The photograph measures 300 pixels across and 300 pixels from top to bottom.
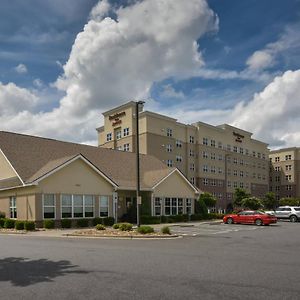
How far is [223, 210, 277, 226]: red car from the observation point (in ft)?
113

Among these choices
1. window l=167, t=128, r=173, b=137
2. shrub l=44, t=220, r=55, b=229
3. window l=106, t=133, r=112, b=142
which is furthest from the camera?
window l=106, t=133, r=112, b=142

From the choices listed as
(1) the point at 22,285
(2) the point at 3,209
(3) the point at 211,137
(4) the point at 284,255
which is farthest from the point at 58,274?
(3) the point at 211,137

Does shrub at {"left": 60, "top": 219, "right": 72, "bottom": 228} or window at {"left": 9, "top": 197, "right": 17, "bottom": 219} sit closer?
shrub at {"left": 60, "top": 219, "right": 72, "bottom": 228}

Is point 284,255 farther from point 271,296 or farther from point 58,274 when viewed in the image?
point 58,274

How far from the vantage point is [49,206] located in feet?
101

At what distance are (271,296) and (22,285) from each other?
5.40 m

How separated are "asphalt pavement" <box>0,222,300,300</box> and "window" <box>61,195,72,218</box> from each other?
50.4ft

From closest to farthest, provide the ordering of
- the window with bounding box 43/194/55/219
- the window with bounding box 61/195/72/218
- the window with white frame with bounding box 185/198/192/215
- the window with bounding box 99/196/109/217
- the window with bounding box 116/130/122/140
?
the window with bounding box 43/194/55/219, the window with bounding box 61/195/72/218, the window with bounding box 99/196/109/217, the window with white frame with bounding box 185/198/192/215, the window with bounding box 116/130/122/140

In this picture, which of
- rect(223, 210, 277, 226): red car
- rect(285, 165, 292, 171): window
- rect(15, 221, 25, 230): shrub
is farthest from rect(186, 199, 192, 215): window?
rect(285, 165, 292, 171): window

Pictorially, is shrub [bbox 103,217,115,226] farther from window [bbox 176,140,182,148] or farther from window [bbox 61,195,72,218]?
window [bbox 176,140,182,148]

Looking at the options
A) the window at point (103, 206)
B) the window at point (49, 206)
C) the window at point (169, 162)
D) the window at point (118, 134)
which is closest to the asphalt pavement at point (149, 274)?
the window at point (49, 206)

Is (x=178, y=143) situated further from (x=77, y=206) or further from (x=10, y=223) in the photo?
(x=10, y=223)

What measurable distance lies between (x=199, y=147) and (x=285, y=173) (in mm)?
40871

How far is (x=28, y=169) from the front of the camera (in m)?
32.1
